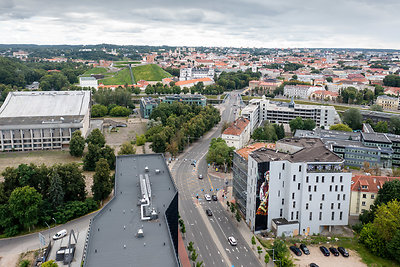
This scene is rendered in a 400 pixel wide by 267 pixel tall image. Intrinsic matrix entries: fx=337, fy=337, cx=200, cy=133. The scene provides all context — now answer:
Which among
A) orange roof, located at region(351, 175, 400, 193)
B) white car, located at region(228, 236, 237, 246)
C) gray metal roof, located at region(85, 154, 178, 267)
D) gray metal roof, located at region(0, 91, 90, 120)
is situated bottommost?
white car, located at region(228, 236, 237, 246)

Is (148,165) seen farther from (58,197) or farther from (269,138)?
(269,138)

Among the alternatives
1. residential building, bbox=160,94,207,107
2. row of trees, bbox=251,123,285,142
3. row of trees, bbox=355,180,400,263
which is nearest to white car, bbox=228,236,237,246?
row of trees, bbox=355,180,400,263

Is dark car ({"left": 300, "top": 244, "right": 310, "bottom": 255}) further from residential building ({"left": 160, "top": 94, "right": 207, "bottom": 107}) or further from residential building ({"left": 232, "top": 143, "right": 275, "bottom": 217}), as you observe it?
residential building ({"left": 160, "top": 94, "right": 207, "bottom": 107})

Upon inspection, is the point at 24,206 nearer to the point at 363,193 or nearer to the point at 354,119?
the point at 363,193

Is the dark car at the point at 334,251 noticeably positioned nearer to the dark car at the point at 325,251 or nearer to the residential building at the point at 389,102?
the dark car at the point at 325,251

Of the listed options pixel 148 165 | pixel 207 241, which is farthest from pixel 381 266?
pixel 148 165

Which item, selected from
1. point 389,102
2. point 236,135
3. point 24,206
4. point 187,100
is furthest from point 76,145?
point 389,102
